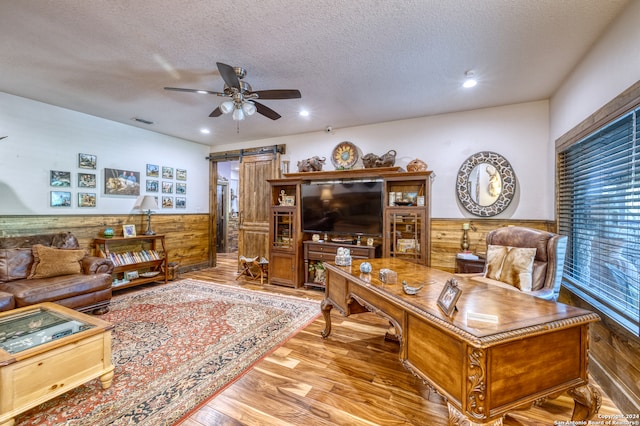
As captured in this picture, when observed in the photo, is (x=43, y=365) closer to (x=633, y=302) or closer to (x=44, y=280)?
(x=44, y=280)

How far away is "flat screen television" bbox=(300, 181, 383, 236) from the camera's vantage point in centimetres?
410

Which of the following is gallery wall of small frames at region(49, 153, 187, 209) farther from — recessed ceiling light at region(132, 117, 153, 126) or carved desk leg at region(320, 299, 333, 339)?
carved desk leg at region(320, 299, 333, 339)

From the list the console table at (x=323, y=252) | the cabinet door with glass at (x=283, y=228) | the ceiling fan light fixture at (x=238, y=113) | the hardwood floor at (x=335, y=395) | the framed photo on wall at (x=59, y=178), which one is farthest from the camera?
the cabinet door with glass at (x=283, y=228)

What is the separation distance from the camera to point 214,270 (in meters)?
5.81

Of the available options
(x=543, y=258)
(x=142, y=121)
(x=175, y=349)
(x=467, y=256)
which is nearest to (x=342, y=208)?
(x=467, y=256)

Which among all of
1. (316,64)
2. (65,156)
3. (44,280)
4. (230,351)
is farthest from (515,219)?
(65,156)

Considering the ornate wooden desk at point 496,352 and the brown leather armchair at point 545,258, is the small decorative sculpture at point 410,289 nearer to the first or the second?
the ornate wooden desk at point 496,352

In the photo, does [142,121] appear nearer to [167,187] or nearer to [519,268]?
[167,187]

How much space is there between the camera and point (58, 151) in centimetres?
390

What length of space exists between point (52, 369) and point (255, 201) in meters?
3.87

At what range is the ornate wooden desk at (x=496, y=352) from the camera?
1115 millimetres

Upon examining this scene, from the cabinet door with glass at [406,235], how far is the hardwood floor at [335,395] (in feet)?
4.98

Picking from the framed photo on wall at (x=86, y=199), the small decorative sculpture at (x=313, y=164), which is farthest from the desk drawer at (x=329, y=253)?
the framed photo on wall at (x=86, y=199)

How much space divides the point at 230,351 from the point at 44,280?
2.51 m
